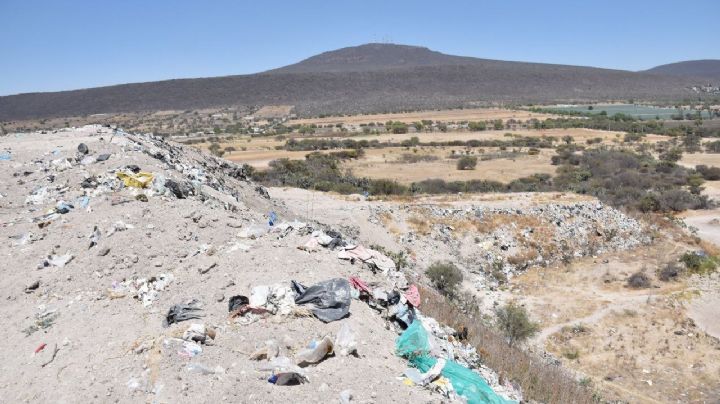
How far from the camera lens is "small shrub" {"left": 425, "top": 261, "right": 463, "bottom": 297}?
14570 mm

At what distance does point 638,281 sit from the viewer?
50.9 ft

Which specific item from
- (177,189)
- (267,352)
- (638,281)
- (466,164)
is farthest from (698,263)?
(466,164)

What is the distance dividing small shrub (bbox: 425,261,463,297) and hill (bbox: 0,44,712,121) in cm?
7919

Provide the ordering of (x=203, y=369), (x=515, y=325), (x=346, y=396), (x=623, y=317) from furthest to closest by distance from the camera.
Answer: (x=623, y=317) < (x=515, y=325) < (x=203, y=369) < (x=346, y=396)

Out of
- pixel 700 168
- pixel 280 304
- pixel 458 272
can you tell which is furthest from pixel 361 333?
pixel 700 168

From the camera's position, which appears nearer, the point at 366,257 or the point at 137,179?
the point at 366,257

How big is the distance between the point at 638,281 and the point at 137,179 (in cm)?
1422

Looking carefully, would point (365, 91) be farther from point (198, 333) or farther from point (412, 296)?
point (198, 333)

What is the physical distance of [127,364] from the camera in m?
5.16

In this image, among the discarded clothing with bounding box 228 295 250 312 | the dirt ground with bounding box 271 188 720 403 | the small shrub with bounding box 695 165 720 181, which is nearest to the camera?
the discarded clothing with bounding box 228 295 250 312

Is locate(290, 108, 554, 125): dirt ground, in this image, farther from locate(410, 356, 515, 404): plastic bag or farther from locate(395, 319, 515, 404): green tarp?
locate(410, 356, 515, 404): plastic bag

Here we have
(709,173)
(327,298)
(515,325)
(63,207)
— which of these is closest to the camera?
(327,298)

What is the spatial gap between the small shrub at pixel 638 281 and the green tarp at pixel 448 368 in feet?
38.7

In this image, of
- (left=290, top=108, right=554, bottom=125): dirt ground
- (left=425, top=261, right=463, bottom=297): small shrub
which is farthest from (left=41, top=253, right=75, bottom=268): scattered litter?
(left=290, top=108, right=554, bottom=125): dirt ground
